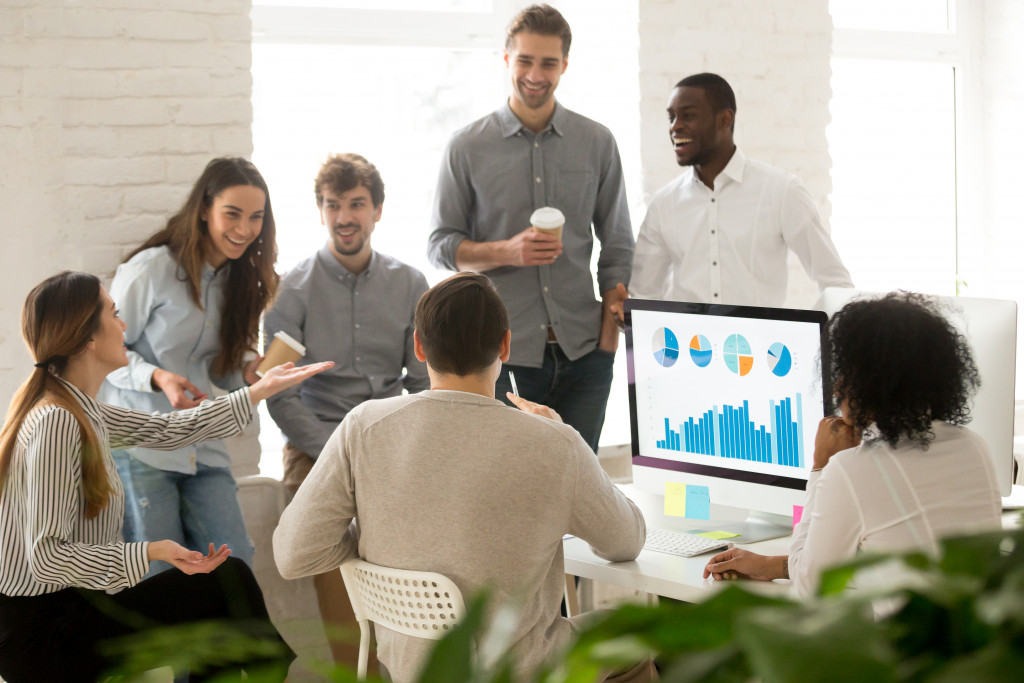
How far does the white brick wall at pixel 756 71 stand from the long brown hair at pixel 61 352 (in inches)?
80.6

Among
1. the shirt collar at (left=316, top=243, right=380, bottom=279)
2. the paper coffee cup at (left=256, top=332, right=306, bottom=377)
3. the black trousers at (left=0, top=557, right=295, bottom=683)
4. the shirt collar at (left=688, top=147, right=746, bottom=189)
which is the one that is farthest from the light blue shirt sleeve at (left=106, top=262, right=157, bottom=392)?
the shirt collar at (left=688, top=147, right=746, bottom=189)

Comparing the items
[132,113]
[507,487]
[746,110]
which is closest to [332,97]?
[132,113]

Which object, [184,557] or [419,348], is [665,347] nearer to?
[419,348]

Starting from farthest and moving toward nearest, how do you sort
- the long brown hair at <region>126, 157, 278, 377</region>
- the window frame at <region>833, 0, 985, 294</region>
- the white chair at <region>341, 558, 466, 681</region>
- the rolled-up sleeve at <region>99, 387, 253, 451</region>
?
the window frame at <region>833, 0, 985, 294</region> → the long brown hair at <region>126, 157, 278, 377</region> → the rolled-up sleeve at <region>99, 387, 253, 451</region> → the white chair at <region>341, 558, 466, 681</region>

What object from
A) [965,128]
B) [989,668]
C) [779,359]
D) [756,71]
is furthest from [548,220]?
[965,128]

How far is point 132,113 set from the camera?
2824 mm

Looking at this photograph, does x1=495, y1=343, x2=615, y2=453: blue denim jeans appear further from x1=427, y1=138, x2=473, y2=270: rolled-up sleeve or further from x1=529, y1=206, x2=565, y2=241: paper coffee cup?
x1=529, y1=206, x2=565, y2=241: paper coffee cup

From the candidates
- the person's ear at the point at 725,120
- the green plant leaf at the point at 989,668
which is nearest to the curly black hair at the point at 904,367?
the green plant leaf at the point at 989,668

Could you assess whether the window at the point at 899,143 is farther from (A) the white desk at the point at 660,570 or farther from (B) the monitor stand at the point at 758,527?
(A) the white desk at the point at 660,570

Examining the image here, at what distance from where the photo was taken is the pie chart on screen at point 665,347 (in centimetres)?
208

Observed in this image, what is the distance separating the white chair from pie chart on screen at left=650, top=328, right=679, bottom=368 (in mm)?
760

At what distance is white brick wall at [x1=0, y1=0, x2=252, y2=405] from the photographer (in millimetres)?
2740

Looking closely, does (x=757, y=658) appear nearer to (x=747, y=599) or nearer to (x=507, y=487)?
(x=747, y=599)

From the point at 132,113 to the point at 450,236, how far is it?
97 centimetres
